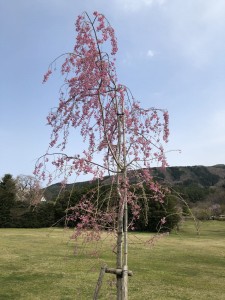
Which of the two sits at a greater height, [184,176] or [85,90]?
[184,176]

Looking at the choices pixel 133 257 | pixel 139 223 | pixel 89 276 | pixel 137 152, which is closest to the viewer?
pixel 137 152

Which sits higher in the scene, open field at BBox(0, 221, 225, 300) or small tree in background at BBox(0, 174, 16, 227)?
small tree in background at BBox(0, 174, 16, 227)

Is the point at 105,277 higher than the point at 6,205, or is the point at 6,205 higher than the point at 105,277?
the point at 6,205

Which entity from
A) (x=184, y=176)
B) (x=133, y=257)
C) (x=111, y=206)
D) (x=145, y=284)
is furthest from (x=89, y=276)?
(x=184, y=176)

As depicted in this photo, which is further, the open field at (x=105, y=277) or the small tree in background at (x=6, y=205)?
the small tree in background at (x=6, y=205)

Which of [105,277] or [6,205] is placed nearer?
[105,277]

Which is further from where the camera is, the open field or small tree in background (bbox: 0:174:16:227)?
small tree in background (bbox: 0:174:16:227)

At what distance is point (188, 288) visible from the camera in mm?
9367

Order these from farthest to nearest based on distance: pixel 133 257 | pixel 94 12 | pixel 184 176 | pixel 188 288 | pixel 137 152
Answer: pixel 184 176 < pixel 133 257 < pixel 188 288 < pixel 137 152 < pixel 94 12

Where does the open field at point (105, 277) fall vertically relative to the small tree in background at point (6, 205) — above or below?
below

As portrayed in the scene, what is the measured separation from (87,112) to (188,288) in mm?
7152

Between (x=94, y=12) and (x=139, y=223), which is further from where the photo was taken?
(x=139, y=223)

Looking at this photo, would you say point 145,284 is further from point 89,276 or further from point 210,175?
point 210,175

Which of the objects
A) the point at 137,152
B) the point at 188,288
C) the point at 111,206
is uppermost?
the point at 137,152
